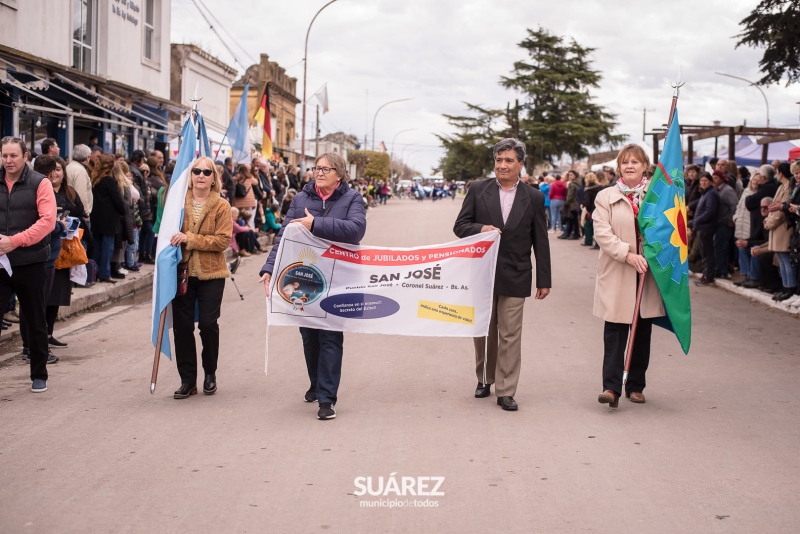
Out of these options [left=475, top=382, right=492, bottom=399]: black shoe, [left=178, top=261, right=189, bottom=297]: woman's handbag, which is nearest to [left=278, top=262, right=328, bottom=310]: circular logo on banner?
[left=178, top=261, right=189, bottom=297]: woman's handbag

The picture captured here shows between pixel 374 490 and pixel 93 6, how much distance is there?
1875 cm

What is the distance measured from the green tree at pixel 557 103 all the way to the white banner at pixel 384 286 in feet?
201

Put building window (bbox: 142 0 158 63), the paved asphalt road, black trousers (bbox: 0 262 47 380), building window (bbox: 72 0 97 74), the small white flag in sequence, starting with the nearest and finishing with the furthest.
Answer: the paved asphalt road
black trousers (bbox: 0 262 47 380)
building window (bbox: 72 0 97 74)
building window (bbox: 142 0 158 63)
the small white flag

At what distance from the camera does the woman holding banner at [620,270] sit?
24.0 ft

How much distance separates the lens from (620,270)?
7.40 m

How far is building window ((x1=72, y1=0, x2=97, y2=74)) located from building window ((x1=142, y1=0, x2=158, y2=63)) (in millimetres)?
3601

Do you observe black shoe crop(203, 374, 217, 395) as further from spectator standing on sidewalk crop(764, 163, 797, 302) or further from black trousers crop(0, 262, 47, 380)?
spectator standing on sidewalk crop(764, 163, 797, 302)

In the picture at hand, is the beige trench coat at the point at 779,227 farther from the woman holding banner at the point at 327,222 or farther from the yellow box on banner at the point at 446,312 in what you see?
the woman holding banner at the point at 327,222

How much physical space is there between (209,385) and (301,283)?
45.3 inches

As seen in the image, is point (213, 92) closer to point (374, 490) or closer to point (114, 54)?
point (114, 54)

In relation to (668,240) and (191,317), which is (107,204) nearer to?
(191,317)

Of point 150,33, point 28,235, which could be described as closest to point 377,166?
point 150,33

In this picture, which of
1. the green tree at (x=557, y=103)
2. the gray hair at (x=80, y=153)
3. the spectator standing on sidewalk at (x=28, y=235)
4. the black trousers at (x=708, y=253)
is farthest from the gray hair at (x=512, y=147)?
the green tree at (x=557, y=103)

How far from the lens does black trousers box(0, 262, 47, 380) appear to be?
7.78 metres
